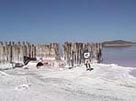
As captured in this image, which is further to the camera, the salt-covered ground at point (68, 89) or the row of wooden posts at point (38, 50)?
the row of wooden posts at point (38, 50)

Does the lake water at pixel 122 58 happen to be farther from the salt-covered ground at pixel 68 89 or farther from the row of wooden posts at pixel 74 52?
the salt-covered ground at pixel 68 89

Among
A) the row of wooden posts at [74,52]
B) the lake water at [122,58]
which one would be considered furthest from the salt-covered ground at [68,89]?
the lake water at [122,58]

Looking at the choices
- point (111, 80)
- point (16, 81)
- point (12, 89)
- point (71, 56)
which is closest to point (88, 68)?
point (71, 56)

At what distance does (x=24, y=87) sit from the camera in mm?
12977

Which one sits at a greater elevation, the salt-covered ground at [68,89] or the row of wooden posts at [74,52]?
the row of wooden posts at [74,52]

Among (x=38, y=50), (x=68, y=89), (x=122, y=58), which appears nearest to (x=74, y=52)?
(x=38, y=50)

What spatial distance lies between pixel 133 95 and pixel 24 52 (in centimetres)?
1485

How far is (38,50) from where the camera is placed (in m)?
24.8

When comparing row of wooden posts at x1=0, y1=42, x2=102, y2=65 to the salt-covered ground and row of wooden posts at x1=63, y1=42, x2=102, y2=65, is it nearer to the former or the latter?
row of wooden posts at x1=63, y1=42, x2=102, y2=65

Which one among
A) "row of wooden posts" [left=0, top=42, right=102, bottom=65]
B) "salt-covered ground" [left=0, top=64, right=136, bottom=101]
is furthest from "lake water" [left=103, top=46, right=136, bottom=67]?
"salt-covered ground" [left=0, top=64, right=136, bottom=101]

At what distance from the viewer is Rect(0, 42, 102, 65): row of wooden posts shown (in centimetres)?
2311

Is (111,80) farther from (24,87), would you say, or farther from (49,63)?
(49,63)

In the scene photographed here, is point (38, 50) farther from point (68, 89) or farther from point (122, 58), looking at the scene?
point (68, 89)

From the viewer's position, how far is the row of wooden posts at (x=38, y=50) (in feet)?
75.8
